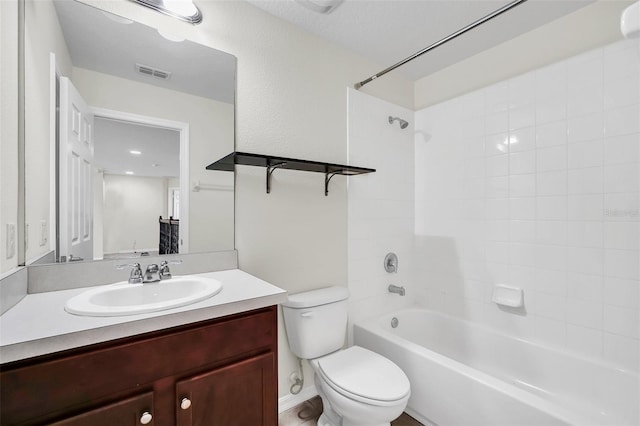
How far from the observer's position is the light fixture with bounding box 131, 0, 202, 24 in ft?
4.49

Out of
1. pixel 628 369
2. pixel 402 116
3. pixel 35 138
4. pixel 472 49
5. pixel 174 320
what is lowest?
pixel 628 369

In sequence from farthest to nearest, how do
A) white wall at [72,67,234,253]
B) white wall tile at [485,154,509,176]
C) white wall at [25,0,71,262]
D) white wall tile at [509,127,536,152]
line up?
white wall tile at [485,154,509,176] → white wall tile at [509,127,536,152] → white wall at [72,67,234,253] → white wall at [25,0,71,262]

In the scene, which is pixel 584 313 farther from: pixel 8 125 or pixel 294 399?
pixel 8 125

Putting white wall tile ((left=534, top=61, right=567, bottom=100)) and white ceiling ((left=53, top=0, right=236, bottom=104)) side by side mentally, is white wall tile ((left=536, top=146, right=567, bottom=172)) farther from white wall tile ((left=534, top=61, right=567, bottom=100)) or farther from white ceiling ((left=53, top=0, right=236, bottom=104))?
white ceiling ((left=53, top=0, right=236, bottom=104))

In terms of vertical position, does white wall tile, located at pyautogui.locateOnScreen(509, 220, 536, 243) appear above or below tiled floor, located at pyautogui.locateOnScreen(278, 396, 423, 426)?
above

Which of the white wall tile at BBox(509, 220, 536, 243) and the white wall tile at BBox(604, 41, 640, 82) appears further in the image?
the white wall tile at BBox(509, 220, 536, 243)

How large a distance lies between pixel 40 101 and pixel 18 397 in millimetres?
1054

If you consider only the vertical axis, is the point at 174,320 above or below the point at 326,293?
above

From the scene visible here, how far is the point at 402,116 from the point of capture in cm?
253

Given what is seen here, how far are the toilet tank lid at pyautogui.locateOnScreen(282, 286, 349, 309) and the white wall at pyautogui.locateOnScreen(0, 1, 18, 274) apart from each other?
3.90 ft

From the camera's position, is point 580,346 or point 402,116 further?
point 402,116

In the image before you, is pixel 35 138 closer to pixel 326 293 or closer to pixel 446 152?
pixel 326 293

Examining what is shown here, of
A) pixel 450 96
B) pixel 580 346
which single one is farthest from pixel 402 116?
pixel 580 346

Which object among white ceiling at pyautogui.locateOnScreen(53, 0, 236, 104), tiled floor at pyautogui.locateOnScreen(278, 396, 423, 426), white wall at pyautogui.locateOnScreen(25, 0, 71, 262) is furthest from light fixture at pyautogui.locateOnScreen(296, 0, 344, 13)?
tiled floor at pyautogui.locateOnScreen(278, 396, 423, 426)
